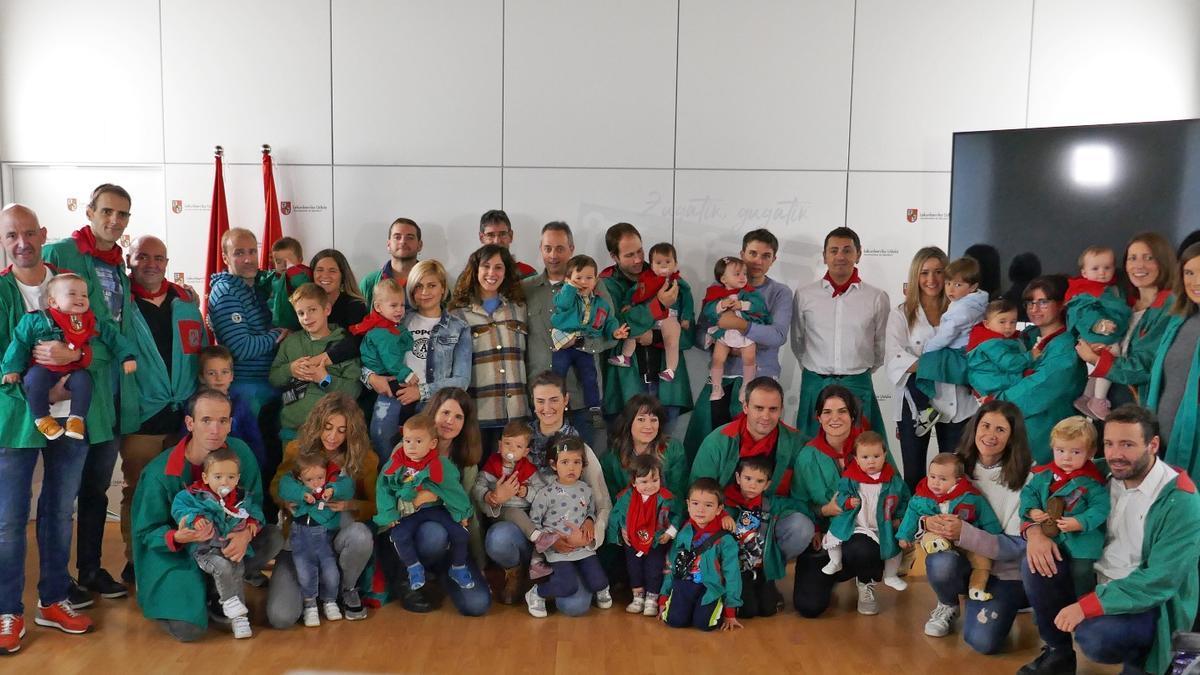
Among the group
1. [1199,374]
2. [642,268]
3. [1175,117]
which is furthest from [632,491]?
[1175,117]

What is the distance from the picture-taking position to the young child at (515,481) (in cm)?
421

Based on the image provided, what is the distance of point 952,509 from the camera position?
154 inches

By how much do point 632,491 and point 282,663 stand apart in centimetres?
156

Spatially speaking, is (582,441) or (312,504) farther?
(582,441)

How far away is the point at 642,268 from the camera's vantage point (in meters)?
5.19

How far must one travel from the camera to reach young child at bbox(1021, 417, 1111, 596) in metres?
3.52

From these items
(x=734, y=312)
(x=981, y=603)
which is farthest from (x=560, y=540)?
(x=981, y=603)

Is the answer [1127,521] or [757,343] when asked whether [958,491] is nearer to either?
[1127,521]

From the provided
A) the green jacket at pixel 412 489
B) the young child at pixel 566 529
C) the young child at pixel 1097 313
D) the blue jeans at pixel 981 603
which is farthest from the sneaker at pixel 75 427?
the young child at pixel 1097 313

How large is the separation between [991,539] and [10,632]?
3.85m

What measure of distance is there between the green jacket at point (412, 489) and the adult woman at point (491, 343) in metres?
0.50

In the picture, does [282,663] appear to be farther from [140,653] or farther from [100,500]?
[100,500]

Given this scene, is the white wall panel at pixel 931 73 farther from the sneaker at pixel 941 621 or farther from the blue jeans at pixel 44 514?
the blue jeans at pixel 44 514

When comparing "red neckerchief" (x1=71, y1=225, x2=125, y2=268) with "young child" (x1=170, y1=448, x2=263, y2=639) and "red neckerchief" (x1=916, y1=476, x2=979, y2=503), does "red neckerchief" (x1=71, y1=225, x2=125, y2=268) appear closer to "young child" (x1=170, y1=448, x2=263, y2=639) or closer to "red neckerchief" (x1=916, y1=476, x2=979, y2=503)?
"young child" (x1=170, y1=448, x2=263, y2=639)
